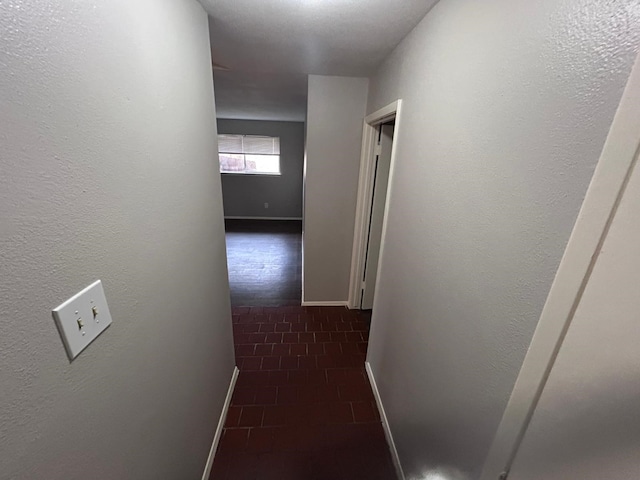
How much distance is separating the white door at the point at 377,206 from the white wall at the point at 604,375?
182 centimetres

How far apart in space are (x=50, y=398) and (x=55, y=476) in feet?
0.56

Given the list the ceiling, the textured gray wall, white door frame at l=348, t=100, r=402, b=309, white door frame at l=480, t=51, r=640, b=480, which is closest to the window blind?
the textured gray wall

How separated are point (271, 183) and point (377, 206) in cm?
417

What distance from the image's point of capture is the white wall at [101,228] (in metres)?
0.41

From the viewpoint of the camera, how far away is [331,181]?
248cm

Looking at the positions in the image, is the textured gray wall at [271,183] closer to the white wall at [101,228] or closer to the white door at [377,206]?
the white door at [377,206]

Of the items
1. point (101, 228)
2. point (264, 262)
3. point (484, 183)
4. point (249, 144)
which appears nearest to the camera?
point (101, 228)

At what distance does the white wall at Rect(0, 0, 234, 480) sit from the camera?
415 millimetres

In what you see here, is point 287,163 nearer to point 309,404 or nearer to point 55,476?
point 309,404

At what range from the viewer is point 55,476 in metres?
0.50

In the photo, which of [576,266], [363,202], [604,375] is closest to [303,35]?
[363,202]

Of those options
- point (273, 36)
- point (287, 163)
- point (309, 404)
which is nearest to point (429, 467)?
point (309, 404)

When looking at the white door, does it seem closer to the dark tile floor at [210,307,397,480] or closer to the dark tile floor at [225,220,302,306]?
the dark tile floor at [210,307,397,480]

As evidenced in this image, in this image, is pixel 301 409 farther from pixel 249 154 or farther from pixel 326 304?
pixel 249 154
